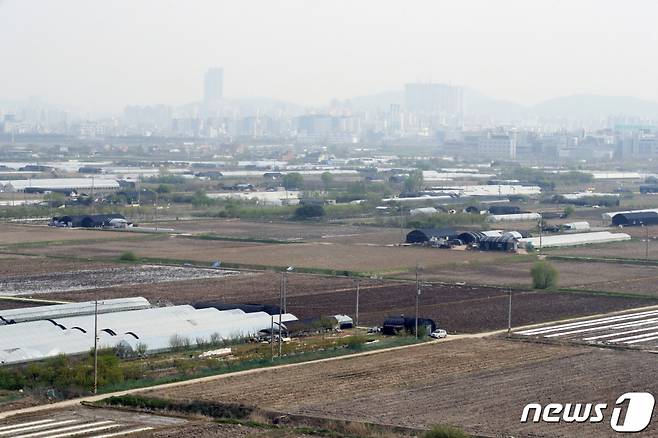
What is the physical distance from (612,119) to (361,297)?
400 feet

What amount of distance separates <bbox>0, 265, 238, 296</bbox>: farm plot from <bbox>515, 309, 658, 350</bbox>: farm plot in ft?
18.1

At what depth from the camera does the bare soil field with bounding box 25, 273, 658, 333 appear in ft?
49.3

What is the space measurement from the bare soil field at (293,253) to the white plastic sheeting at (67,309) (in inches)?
197

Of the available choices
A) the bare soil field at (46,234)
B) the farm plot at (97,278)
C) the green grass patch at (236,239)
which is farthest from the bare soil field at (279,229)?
the farm plot at (97,278)

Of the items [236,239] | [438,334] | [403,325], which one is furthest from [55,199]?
[438,334]

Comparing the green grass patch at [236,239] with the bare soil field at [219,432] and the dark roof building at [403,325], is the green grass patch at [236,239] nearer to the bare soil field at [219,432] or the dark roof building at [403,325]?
the dark roof building at [403,325]

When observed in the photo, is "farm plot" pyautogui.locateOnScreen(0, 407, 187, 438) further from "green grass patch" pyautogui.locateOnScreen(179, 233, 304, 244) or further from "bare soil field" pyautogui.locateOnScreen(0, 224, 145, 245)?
"green grass patch" pyautogui.locateOnScreen(179, 233, 304, 244)

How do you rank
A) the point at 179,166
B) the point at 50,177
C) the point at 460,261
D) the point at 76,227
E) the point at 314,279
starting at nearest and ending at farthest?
1. the point at 314,279
2. the point at 460,261
3. the point at 76,227
4. the point at 50,177
5. the point at 179,166

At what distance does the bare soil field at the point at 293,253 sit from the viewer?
20391 millimetres

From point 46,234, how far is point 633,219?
12013 mm

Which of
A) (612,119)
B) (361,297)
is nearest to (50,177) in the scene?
(361,297)

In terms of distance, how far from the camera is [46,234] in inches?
977

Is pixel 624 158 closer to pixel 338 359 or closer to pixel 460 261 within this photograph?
pixel 460 261

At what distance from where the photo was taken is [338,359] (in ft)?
40.0
